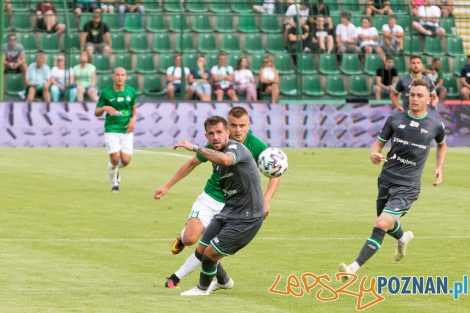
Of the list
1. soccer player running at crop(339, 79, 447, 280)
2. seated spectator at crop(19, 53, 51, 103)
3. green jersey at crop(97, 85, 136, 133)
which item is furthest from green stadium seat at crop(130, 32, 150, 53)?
soccer player running at crop(339, 79, 447, 280)

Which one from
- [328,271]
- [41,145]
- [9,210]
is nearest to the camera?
[328,271]

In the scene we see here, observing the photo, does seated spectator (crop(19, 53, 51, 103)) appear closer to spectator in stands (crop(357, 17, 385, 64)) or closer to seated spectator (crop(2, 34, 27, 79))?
seated spectator (crop(2, 34, 27, 79))

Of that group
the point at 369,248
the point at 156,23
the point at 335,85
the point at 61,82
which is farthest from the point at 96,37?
the point at 369,248

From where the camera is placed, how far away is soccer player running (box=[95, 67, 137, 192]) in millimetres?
22609

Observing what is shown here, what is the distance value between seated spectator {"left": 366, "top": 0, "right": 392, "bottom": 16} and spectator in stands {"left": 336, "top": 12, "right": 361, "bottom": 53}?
4.02 feet

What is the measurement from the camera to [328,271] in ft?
44.0

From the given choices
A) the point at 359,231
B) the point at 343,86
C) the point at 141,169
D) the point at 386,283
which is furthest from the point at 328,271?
the point at 343,86

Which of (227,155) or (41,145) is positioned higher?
(227,155)

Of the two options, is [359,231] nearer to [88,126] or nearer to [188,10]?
[88,126]

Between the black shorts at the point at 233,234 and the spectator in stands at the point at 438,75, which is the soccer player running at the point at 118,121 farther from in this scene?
the spectator in stands at the point at 438,75

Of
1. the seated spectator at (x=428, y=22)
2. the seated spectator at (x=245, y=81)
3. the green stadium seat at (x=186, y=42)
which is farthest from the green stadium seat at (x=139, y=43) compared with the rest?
the seated spectator at (x=428, y=22)

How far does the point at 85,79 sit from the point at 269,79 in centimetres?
492

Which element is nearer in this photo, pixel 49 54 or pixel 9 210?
pixel 9 210

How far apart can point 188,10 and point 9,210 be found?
1758 centimetres
